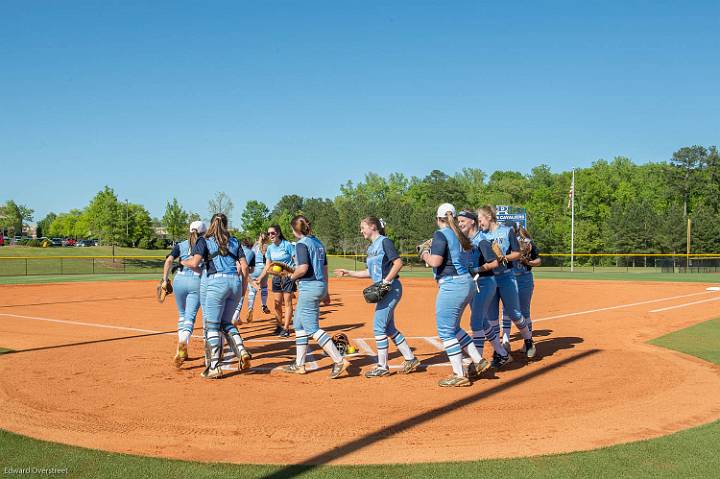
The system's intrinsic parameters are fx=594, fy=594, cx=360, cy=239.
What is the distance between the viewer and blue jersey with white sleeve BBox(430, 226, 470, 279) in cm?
720

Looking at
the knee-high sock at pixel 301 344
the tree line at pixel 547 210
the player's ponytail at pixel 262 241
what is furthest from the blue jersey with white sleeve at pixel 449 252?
the tree line at pixel 547 210

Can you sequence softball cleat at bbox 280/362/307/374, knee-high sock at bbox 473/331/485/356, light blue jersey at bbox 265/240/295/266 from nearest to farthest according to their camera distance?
1. knee-high sock at bbox 473/331/485/356
2. softball cleat at bbox 280/362/307/374
3. light blue jersey at bbox 265/240/295/266

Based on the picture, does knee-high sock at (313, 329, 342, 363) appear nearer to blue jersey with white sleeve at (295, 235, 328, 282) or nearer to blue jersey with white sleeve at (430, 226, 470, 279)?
blue jersey with white sleeve at (295, 235, 328, 282)

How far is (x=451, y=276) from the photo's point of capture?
23.9 ft

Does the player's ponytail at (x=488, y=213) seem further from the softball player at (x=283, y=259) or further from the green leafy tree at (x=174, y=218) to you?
the green leafy tree at (x=174, y=218)

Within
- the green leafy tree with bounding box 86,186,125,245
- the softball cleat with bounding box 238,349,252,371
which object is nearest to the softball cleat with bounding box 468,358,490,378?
the softball cleat with bounding box 238,349,252,371

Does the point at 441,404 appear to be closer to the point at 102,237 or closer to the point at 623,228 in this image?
the point at 623,228

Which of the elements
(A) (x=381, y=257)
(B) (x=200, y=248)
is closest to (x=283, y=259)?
(B) (x=200, y=248)

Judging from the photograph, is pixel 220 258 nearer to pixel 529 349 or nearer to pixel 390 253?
pixel 390 253

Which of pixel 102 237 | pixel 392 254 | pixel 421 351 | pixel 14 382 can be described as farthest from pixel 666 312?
pixel 102 237

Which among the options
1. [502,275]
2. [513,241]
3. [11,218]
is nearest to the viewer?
[513,241]

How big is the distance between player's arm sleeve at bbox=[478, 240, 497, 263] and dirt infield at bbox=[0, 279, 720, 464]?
1.62 meters

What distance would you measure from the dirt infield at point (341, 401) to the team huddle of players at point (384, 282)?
14.3 inches

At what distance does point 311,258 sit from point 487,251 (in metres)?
2.34
